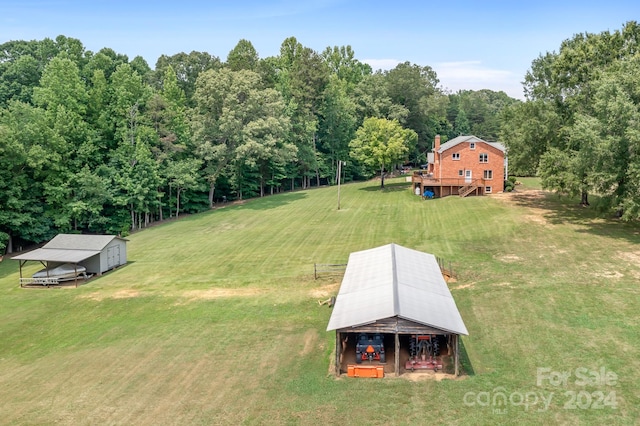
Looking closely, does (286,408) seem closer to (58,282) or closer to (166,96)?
(58,282)

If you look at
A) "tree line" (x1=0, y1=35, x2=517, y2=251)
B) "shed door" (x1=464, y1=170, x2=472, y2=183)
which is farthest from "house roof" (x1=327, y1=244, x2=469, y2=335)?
"tree line" (x1=0, y1=35, x2=517, y2=251)

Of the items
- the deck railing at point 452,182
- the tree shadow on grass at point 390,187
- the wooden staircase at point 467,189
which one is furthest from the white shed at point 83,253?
the wooden staircase at point 467,189

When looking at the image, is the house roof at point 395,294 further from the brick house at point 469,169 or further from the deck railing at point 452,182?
the brick house at point 469,169

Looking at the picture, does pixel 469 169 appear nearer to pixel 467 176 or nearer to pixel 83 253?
pixel 467 176

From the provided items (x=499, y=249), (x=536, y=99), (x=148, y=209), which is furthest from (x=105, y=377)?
(x=536, y=99)

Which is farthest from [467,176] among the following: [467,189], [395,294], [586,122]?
[395,294]

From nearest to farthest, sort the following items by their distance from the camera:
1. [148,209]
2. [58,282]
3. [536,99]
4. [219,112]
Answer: [58,282], [536,99], [148,209], [219,112]
